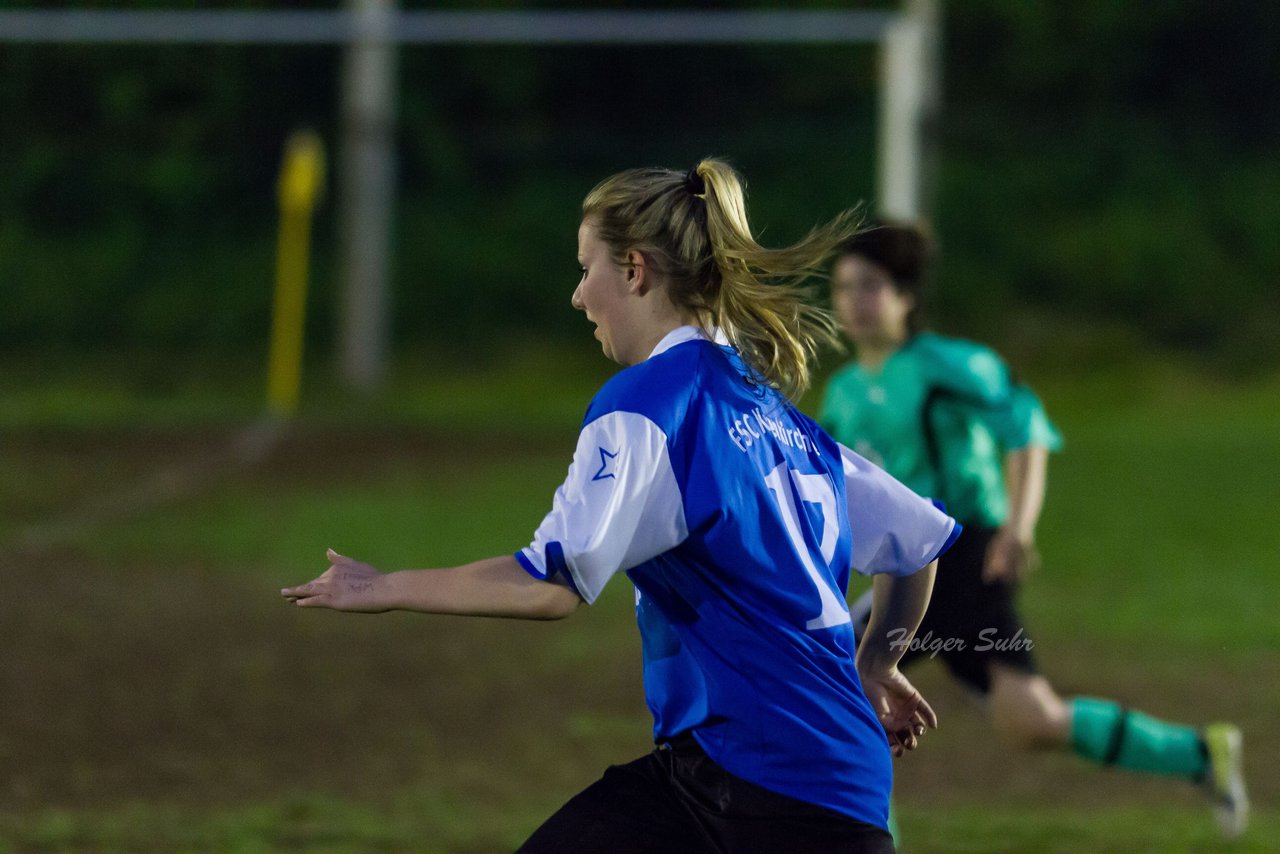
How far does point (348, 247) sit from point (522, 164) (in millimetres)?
3065

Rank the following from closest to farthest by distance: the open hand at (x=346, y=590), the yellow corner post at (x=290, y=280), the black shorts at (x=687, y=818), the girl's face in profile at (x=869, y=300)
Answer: the open hand at (x=346, y=590), the black shorts at (x=687, y=818), the girl's face in profile at (x=869, y=300), the yellow corner post at (x=290, y=280)

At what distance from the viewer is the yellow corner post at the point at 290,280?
17375 millimetres

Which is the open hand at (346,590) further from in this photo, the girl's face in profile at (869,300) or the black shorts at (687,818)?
the girl's face in profile at (869,300)

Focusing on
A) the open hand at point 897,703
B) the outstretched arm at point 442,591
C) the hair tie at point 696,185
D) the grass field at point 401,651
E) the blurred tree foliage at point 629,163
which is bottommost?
the grass field at point 401,651

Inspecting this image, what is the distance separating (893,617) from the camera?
3088mm

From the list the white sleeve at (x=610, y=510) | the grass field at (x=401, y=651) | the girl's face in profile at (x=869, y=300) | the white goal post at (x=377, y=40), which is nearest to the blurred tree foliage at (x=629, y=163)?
the white goal post at (x=377, y=40)

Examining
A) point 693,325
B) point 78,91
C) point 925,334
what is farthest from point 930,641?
point 78,91

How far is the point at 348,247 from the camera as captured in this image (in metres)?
17.9

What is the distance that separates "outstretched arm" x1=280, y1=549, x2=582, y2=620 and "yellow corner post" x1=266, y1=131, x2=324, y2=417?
Result: 47.9 feet

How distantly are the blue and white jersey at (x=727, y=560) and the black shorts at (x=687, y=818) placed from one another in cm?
3

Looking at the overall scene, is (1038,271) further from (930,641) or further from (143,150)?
(930,641)

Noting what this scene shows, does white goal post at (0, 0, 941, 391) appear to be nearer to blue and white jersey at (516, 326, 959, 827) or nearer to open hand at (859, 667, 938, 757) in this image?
open hand at (859, 667, 938, 757)

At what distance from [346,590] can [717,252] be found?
74 centimetres

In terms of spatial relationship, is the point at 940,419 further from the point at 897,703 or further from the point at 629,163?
the point at 629,163
